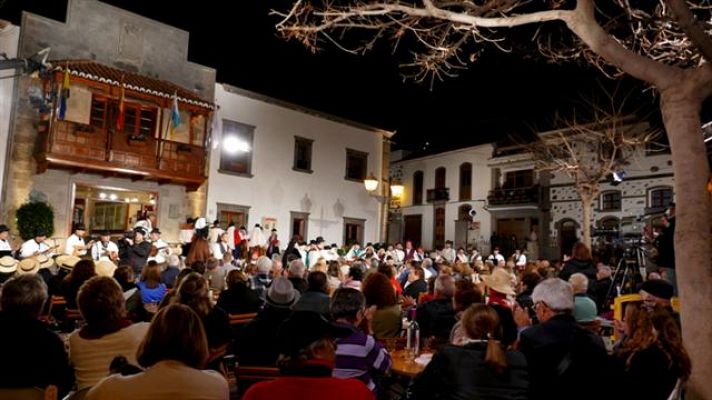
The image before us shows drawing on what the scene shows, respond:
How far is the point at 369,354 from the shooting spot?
11.8ft

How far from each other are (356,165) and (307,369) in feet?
76.1

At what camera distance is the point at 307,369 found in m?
2.30

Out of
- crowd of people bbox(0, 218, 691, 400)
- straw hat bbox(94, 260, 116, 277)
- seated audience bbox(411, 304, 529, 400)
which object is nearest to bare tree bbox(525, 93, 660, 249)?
crowd of people bbox(0, 218, 691, 400)

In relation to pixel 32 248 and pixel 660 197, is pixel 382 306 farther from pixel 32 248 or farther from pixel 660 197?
pixel 660 197

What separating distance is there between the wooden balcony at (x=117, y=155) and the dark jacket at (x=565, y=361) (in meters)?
14.6

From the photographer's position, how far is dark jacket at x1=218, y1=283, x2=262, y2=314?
6.24 metres

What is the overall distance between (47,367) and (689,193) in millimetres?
5321

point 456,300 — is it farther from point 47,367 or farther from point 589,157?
point 589,157

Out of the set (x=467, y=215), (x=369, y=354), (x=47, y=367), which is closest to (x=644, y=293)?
(x=369, y=354)

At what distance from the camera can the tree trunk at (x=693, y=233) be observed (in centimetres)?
447

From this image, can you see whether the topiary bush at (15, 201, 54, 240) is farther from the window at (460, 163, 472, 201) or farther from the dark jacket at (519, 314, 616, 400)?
the window at (460, 163, 472, 201)

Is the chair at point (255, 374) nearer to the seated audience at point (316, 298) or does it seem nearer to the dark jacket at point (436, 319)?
the seated audience at point (316, 298)

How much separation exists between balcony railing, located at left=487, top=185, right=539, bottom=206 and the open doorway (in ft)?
72.9

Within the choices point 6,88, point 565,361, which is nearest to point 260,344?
point 565,361
